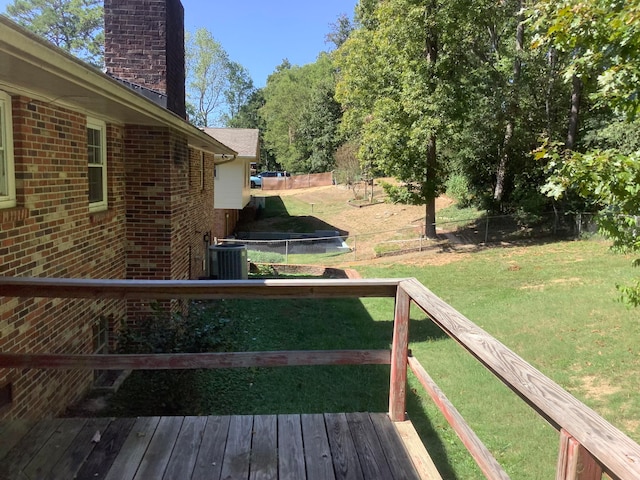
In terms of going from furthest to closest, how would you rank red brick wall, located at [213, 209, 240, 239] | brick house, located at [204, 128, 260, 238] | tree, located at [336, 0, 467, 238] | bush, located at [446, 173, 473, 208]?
bush, located at [446, 173, 473, 208] → red brick wall, located at [213, 209, 240, 239] → brick house, located at [204, 128, 260, 238] → tree, located at [336, 0, 467, 238]

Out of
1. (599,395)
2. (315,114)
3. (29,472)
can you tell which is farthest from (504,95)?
(315,114)

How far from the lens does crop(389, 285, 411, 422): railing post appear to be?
2.97 m

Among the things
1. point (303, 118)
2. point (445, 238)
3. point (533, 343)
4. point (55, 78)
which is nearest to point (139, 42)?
point (55, 78)

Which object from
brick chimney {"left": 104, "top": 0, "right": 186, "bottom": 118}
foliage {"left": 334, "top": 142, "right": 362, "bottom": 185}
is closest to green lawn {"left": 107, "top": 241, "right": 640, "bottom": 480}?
brick chimney {"left": 104, "top": 0, "right": 186, "bottom": 118}

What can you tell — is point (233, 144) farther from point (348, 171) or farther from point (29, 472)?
point (29, 472)

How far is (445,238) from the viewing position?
63.1 feet

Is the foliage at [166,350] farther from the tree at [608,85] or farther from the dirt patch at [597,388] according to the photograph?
the dirt patch at [597,388]

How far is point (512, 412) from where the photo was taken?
19.0 feet

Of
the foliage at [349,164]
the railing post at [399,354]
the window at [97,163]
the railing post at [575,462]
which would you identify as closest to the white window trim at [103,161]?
the window at [97,163]

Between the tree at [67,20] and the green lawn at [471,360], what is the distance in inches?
1676

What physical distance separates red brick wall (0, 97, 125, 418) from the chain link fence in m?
11.3

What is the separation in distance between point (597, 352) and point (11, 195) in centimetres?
805

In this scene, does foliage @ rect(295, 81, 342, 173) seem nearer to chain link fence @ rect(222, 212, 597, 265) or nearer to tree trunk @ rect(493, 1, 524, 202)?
tree trunk @ rect(493, 1, 524, 202)

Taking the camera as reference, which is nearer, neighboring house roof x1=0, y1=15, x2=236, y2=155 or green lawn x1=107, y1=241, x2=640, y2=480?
neighboring house roof x1=0, y1=15, x2=236, y2=155
